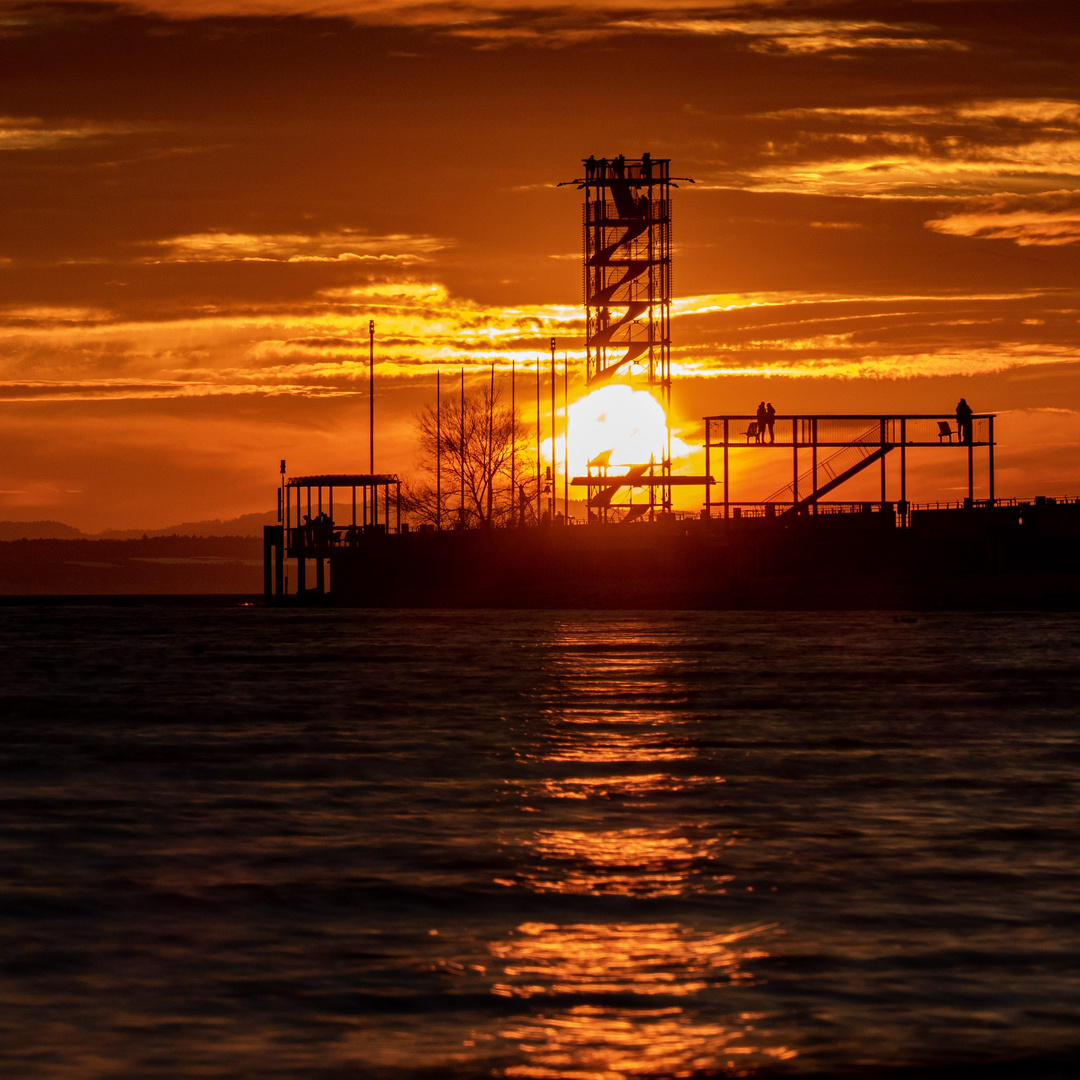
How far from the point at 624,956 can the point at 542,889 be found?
228 cm

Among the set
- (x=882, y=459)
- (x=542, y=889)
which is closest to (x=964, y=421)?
(x=882, y=459)

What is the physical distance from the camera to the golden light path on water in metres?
8.73

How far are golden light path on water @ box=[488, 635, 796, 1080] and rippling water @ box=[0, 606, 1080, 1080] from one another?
0.03 m

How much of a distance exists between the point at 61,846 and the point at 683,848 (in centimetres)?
579

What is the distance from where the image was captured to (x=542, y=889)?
13000 millimetres

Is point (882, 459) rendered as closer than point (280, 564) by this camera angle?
Yes

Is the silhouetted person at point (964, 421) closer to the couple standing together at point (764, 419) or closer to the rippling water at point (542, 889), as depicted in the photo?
the couple standing together at point (764, 419)

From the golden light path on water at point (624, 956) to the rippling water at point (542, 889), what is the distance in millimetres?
31

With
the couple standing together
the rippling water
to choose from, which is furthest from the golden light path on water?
the couple standing together

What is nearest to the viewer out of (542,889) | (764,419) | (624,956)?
(624,956)

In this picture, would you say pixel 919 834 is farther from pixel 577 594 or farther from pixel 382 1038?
pixel 577 594

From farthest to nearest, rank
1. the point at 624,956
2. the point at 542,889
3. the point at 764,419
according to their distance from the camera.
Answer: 1. the point at 764,419
2. the point at 542,889
3. the point at 624,956

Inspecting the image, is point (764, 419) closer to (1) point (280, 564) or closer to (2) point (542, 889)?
(1) point (280, 564)

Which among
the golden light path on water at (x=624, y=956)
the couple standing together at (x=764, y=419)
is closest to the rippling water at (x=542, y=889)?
the golden light path on water at (x=624, y=956)
